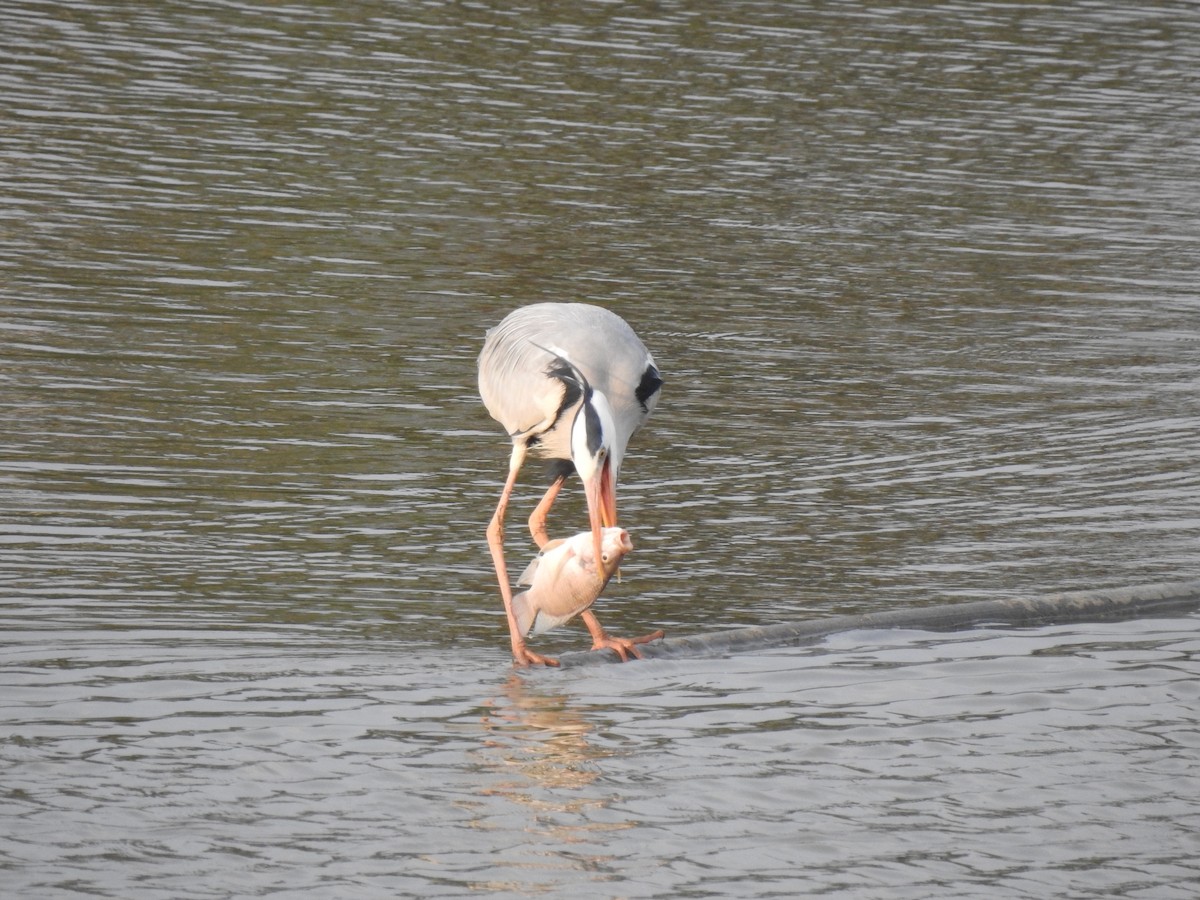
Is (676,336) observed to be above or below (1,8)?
below

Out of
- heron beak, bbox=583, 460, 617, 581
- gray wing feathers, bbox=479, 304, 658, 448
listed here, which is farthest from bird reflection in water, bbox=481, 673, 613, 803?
gray wing feathers, bbox=479, 304, 658, 448

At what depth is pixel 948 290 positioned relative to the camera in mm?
16031

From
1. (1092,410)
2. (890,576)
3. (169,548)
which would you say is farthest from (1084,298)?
(169,548)

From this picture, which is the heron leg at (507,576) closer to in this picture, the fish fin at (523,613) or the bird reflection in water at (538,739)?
the fish fin at (523,613)

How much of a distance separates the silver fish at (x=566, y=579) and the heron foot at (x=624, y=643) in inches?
7.4

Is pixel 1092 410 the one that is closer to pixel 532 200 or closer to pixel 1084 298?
pixel 1084 298

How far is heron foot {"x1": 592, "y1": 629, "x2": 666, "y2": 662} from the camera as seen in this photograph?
26.9ft

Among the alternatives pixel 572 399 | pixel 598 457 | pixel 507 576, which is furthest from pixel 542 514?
pixel 598 457

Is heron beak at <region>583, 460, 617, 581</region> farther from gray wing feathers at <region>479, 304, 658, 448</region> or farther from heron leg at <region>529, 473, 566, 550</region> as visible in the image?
heron leg at <region>529, 473, 566, 550</region>

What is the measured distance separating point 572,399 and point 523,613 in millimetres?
942

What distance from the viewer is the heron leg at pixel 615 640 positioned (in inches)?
323

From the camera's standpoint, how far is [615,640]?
8.23 meters

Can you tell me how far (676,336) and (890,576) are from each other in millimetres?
4918

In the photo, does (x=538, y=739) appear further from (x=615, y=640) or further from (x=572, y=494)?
(x=572, y=494)
